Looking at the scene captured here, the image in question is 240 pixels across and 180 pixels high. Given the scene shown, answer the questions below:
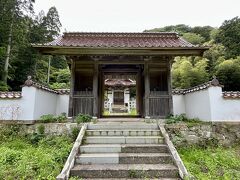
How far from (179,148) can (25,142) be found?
5.05m

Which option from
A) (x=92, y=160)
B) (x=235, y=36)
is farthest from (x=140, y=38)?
(x=235, y=36)

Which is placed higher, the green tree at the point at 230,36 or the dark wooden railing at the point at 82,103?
the green tree at the point at 230,36

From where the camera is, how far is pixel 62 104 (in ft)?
31.9

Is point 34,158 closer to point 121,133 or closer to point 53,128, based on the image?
point 53,128

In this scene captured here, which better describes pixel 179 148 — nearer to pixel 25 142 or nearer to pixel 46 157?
pixel 46 157

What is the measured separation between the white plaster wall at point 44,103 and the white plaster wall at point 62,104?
22 cm

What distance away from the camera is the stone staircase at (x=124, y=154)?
164 inches

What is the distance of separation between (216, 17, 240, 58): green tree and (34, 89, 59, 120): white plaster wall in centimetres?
2826

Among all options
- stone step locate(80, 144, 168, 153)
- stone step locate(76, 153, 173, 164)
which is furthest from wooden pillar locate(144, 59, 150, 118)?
stone step locate(76, 153, 173, 164)

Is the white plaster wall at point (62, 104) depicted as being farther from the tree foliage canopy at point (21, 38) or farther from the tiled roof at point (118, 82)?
the tiled roof at point (118, 82)

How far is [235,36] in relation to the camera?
30250mm

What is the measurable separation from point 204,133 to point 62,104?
6.93 meters

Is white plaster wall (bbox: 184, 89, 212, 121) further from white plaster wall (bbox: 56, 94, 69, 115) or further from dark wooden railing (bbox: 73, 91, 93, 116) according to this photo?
white plaster wall (bbox: 56, 94, 69, 115)

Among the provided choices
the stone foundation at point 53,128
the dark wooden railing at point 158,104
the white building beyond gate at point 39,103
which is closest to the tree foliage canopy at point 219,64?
the dark wooden railing at point 158,104
